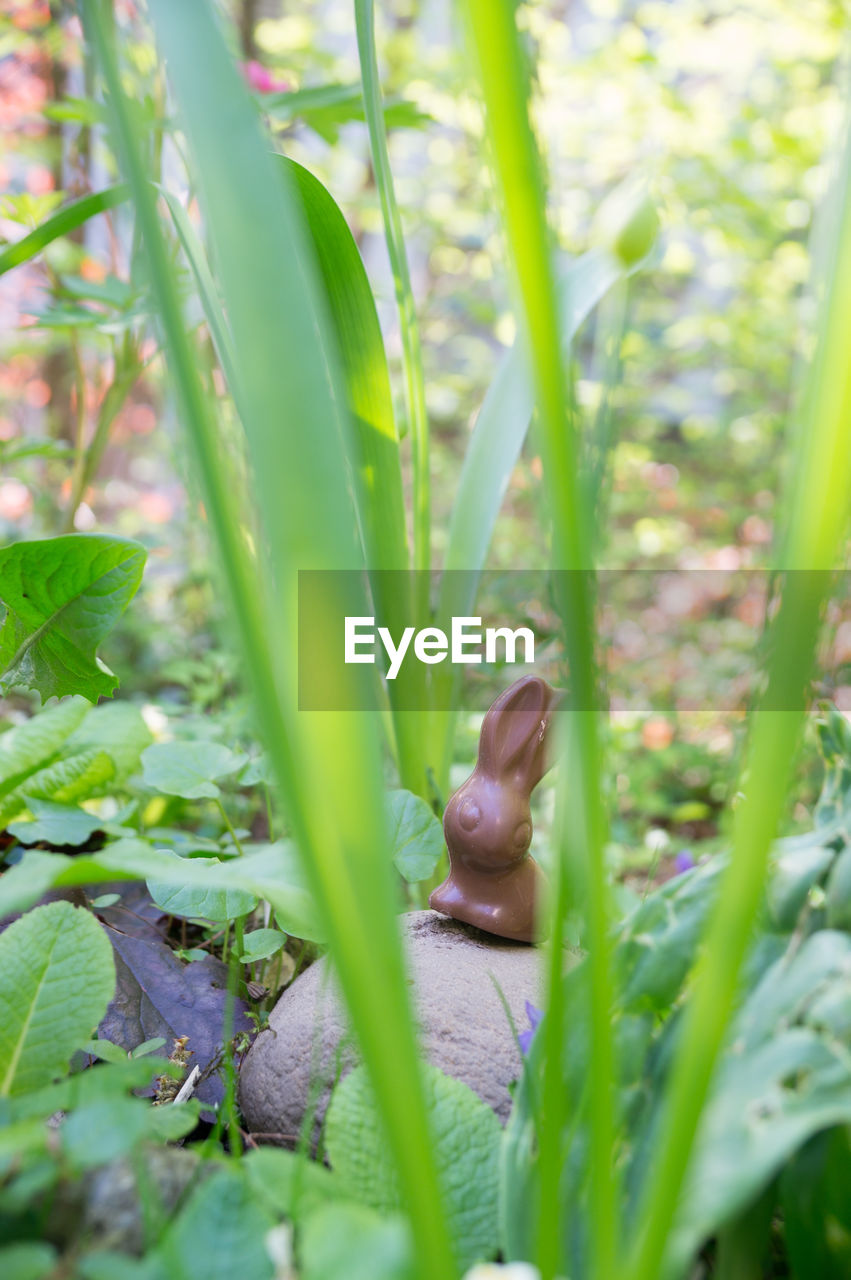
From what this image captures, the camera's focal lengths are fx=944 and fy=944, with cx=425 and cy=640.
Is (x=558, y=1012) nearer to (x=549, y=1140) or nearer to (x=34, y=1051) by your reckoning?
(x=549, y=1140)

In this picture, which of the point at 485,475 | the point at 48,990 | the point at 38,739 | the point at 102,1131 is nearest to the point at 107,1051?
the point at 48,990

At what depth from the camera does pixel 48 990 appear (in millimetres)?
472

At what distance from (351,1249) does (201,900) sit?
34 centimetres

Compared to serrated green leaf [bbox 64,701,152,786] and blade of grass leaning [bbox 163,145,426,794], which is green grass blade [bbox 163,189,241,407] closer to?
blade of grass leaning [bbox 163,145,426,794]

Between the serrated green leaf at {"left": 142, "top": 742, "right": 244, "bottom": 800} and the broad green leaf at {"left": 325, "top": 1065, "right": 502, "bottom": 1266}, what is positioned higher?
the serrated green leaf at {"left": 142, "top": 742, "right": 244, "bottom": 800}

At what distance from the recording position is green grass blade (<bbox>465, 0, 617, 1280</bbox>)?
27 centimetres

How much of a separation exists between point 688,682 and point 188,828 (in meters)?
1.64

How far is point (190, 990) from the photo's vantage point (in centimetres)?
69

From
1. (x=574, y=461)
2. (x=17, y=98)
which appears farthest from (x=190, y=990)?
(x=17, y=98)

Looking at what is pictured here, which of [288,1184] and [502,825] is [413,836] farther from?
[288,1184]

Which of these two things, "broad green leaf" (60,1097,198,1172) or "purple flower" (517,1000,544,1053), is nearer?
"broad green leaf" (60,1097,198,1172)

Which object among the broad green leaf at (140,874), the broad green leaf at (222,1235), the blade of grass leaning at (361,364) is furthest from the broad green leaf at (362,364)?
the broad green leaf at (222,1235)

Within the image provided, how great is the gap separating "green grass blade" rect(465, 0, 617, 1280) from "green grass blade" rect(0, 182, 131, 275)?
45 centimetres

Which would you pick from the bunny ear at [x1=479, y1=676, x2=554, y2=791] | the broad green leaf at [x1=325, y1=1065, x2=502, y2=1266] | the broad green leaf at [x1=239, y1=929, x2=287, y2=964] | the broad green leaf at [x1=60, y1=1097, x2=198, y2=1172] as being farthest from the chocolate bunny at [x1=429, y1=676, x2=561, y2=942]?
the broad green leaf at [x1=60, y1=1097, x2=198, y2=1172]
